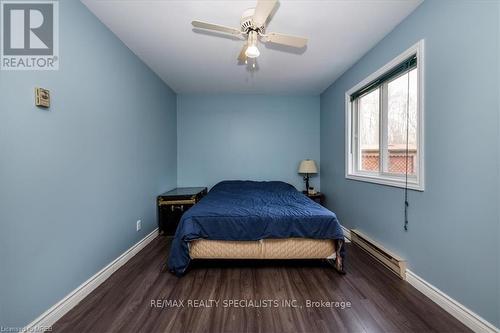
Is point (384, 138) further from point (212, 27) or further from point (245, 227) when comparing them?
point (212, 27)

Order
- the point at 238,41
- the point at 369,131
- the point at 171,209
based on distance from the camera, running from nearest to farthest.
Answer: the point at 238,41 < the point at 369,131 < the point at 171,209

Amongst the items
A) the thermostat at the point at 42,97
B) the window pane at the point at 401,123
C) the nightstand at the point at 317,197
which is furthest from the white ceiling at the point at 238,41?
the nightstand at the point at 317,197

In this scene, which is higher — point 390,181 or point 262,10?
point 262,10

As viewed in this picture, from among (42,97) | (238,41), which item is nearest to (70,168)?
(42,97)

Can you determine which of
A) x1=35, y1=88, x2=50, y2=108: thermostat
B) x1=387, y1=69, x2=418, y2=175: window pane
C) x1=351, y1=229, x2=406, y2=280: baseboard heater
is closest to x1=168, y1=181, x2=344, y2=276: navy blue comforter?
x1=351, y1=229, x2=406, y2=280: baseboard heater

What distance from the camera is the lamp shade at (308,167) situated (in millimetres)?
3576

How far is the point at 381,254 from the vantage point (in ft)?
6.74

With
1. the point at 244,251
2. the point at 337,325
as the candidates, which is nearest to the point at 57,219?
the point at 244,251

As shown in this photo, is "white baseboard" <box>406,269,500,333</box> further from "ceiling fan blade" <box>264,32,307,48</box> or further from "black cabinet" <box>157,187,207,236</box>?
"black cabinet" <box>157,187,207,236</box>

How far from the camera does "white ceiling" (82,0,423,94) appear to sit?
1.66 m

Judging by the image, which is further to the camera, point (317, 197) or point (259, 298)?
point (317, 197)

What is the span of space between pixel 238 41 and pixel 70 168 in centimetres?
194

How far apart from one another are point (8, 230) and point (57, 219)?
0.28 m

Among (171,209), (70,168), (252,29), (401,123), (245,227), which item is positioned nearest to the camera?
(70,168)
